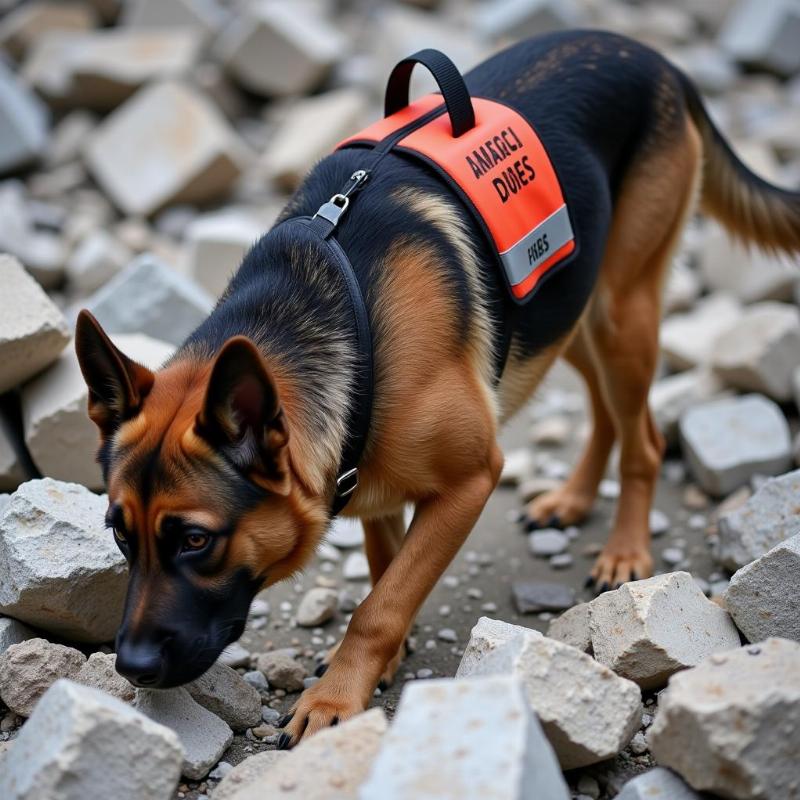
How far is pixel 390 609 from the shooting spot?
10.8ft

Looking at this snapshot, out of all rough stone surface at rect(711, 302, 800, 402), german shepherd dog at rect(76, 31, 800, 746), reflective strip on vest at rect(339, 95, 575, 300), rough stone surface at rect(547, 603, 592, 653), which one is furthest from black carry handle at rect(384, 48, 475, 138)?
rough stone surface at rect(711, 302, 800, 402)

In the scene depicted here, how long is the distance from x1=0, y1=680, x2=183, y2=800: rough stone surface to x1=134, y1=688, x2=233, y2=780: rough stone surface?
388mm

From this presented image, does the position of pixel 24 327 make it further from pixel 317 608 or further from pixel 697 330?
pixel 697 330

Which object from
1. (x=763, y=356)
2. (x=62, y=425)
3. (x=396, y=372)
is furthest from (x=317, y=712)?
(x=763, y=356)

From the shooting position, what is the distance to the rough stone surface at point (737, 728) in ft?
7.98

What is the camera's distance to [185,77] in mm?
8859

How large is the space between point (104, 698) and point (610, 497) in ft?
10.7

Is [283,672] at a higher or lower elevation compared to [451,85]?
lower

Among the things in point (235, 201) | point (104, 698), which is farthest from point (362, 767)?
point (235, 201)

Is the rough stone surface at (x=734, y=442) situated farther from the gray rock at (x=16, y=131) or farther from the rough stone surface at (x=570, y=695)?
the gray rock at (x=16, y=131)

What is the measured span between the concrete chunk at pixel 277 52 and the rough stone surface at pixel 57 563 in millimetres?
6590

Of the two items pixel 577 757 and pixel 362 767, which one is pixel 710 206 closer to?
pixel 577 757

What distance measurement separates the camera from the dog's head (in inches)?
109

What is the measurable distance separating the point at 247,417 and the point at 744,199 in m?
2.89
